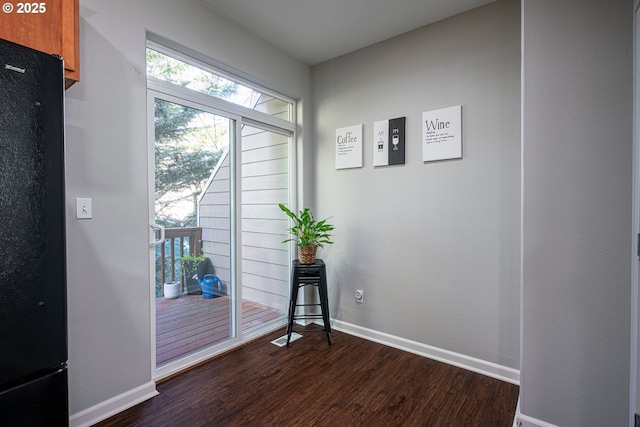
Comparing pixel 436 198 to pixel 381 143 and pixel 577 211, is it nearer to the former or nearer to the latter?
pixel 381 143

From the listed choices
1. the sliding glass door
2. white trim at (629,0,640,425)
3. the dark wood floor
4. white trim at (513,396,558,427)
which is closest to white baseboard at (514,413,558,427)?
white trim at (513,396,558,427)

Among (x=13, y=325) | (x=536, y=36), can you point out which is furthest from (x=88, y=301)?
(x=536, y=36)

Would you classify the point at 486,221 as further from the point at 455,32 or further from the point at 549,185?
the point at 455,32

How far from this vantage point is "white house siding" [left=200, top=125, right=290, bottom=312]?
8.32 ft

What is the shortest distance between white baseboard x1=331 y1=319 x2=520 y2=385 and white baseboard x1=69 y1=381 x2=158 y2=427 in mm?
1692

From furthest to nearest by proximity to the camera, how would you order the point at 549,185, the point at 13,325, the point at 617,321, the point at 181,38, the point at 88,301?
the point at 181,38
the point at 88,301
the point at 549,185
the point at 617,321
the point at 13,325

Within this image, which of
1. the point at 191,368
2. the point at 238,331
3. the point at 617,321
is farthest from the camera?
the point at 238,331

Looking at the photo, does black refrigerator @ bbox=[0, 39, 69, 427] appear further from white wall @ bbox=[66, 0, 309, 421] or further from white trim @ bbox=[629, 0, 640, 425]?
white trim @ bbox=[629, 0, 640, 425]

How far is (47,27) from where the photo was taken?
1.32 m

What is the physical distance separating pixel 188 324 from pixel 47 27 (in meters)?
1.99

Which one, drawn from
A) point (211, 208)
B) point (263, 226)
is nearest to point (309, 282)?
point (263, 226)

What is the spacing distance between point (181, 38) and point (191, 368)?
2.41 metres

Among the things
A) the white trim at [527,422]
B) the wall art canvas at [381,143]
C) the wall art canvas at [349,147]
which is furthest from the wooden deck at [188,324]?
the white trim at [527,422]

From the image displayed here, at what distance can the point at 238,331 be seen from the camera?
2668 mm
